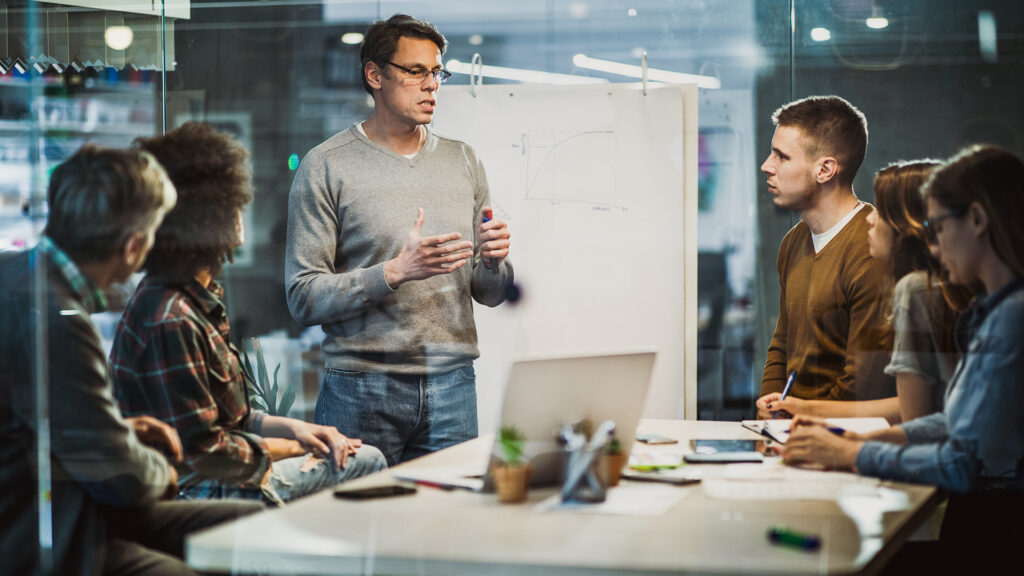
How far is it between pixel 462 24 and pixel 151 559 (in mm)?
1511

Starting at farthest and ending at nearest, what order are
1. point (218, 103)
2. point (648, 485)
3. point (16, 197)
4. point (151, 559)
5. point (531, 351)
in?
point (531, 351), point (218, 103), point (16, 197), point (151, 559), point (648, 485)

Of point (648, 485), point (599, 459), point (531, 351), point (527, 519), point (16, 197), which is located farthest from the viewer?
point (531, 351)

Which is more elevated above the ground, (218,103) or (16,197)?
(218,103)

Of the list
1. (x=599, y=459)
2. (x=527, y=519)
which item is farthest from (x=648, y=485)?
(x=527, y=519)

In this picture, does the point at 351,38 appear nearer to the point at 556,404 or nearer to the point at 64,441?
the point at 64,441

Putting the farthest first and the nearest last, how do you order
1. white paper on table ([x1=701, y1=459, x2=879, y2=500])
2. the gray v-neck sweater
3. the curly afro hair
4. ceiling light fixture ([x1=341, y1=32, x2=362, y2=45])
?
ceiling light fixture ([x1=341, y1=32, x2=362, y2=45])
the gray v-neck sweater
the curly afro hair
white paper on table ([x1=701, y1=459, x2=879, y2=500])

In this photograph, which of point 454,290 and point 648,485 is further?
point 454,290

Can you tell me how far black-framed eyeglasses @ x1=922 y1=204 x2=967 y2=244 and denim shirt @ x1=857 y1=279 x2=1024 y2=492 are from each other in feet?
0.50

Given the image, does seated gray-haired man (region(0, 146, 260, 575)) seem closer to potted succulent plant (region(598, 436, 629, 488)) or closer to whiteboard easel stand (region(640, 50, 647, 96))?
potted succulent plant (region(598, 436, 629, 488))

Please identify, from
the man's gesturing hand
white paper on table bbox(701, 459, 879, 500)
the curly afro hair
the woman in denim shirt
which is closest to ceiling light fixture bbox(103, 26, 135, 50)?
the curly afro hair

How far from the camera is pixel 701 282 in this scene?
9.76ft

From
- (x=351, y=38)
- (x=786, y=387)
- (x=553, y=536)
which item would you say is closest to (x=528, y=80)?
(x=351, y=38)

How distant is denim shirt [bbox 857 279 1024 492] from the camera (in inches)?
68.2

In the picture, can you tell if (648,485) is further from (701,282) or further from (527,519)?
(701,282)
